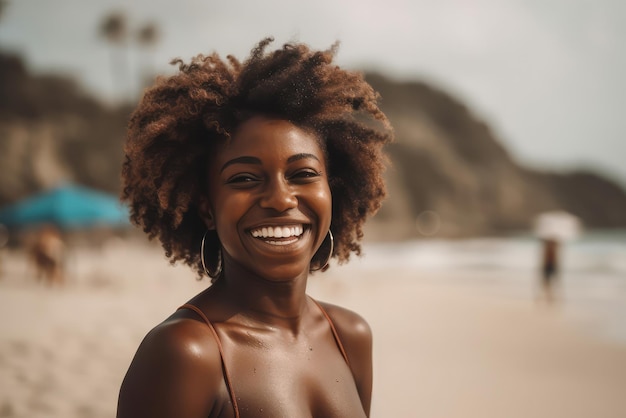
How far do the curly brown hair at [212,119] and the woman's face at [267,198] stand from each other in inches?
3.0

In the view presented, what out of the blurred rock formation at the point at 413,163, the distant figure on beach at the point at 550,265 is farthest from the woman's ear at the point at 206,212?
the blurred rock formation at the point at 413,163

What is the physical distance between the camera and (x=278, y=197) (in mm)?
1847

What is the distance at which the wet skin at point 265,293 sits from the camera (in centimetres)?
172

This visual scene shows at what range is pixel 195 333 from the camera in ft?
5.56

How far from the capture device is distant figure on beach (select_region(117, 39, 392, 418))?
1.70 m

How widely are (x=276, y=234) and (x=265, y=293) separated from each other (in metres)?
0.21

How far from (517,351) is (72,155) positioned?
42182 millimetres

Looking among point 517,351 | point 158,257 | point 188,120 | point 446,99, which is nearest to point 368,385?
point 188,120

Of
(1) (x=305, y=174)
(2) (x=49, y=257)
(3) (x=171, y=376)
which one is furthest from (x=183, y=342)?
(2) (x=49, y=257)

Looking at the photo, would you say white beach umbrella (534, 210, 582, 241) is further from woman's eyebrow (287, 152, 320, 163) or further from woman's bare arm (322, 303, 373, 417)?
woman's eyebrow (287, 152, 320, 163)

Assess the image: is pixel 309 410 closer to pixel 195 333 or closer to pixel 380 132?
pixel 195 333

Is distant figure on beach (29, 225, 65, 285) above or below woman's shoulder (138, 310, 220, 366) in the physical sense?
above

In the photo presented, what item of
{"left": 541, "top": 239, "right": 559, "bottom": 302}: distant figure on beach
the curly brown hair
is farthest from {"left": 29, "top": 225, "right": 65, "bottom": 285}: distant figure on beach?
the curly brown hair

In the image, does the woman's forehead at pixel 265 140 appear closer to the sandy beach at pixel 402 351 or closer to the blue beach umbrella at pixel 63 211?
the sandy beach at pixel 402 351
